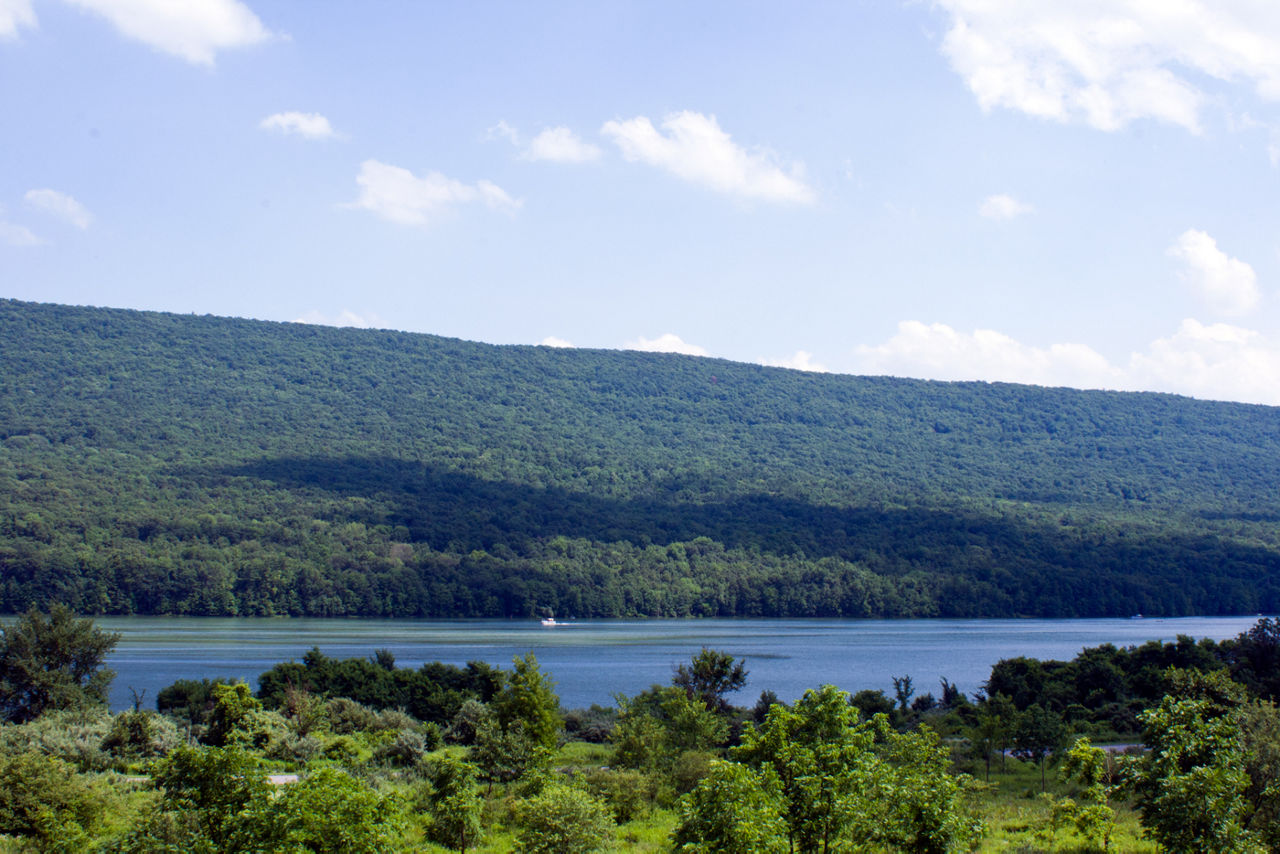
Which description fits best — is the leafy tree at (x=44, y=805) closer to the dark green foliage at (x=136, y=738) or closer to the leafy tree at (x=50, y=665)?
the dark green foliage at (x=136, y=738)

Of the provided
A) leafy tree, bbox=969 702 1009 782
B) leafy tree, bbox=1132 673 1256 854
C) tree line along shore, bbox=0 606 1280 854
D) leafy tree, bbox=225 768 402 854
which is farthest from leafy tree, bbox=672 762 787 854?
leafy tree, bbox=969 702 1009 782

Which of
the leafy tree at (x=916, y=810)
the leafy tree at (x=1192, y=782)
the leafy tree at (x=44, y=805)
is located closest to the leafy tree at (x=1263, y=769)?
the leafy tree at (x=1192, y=782)

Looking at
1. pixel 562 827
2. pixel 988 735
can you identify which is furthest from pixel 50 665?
pixel 988 735

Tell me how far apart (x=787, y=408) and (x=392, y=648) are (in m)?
A: 115

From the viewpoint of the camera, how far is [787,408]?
174 metres

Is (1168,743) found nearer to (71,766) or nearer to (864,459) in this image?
(71,766)

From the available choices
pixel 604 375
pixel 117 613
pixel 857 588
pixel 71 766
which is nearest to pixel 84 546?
pixel 117 613

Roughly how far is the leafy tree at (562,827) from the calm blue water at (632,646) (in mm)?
27286

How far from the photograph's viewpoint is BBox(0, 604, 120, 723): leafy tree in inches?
1102

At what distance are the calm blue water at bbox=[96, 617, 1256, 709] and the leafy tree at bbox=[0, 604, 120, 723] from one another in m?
12.7

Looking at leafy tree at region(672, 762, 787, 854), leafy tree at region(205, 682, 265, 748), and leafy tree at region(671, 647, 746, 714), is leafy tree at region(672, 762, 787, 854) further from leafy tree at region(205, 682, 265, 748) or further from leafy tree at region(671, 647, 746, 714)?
leafy tree at region(671, 647, 746, 714)

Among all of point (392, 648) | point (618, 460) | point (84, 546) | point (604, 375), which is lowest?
point (392, 648)

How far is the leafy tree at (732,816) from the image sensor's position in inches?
477

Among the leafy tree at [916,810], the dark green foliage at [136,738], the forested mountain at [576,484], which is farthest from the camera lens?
the forested mountain at [576,484]
